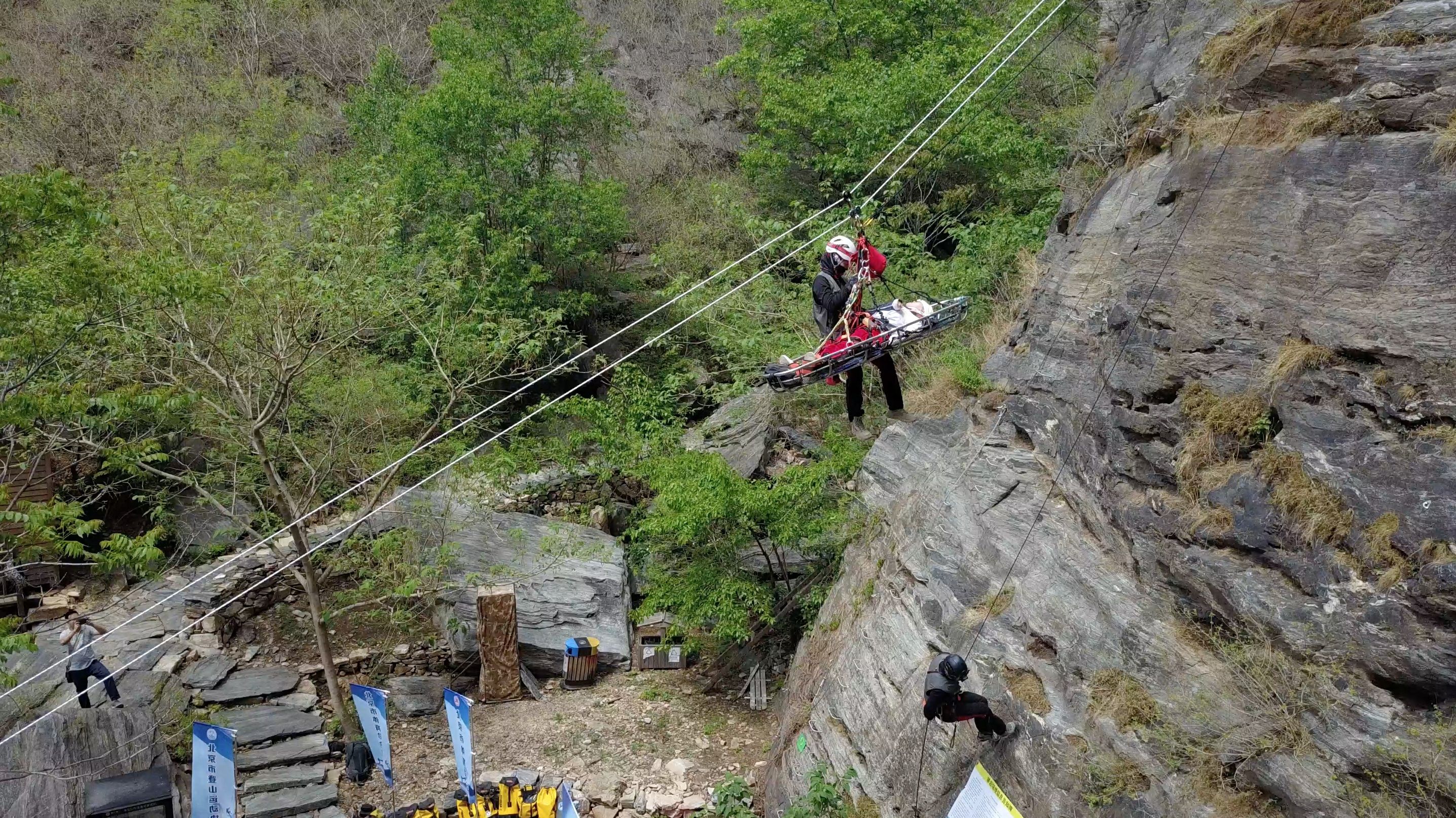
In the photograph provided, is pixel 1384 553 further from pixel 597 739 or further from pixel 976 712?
pixel 597 739

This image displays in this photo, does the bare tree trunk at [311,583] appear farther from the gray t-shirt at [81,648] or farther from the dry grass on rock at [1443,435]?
the dry grass on rock at [1443,435]

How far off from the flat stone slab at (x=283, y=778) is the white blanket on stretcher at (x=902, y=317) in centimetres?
786

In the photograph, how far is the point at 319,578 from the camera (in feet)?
38.7

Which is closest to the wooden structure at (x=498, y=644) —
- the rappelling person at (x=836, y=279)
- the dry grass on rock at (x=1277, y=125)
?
the rappelling person at (x=836, y=279)

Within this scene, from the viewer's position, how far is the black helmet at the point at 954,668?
238 inches

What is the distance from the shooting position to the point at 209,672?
11.9 m

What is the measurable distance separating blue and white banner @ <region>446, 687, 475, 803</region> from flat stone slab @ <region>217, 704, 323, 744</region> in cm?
304

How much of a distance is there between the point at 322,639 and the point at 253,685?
5.36 ft

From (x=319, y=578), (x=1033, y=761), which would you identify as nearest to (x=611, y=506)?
(x=319, y=578)

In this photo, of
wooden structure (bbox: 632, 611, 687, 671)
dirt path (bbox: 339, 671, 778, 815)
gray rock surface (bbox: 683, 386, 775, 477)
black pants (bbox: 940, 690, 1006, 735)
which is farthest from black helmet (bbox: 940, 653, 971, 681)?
gray rock surface (bbox: 683, 386, 775, 477)

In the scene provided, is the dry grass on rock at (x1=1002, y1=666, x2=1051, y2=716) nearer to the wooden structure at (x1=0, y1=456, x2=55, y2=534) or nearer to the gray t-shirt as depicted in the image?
the gray t-shirt

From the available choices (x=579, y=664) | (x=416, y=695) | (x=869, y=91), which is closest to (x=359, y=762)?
(x=416, y=695)

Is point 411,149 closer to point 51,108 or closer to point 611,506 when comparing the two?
point 611,506

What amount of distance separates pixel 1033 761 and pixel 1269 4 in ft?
20.3
